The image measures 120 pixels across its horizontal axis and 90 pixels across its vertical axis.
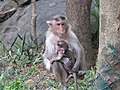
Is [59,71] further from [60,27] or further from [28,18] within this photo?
[28,18]

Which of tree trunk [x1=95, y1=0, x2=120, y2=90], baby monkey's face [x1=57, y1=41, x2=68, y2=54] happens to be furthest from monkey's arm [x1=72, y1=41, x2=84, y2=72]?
tree trunk [x1=95, y1=0, x2=120, y2=90]

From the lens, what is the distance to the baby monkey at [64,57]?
5.38 metres

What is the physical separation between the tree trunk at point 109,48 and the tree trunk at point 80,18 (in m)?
4.80

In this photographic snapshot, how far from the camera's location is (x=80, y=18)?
761cm

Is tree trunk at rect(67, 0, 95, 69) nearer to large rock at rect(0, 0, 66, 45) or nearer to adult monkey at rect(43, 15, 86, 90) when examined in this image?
adult monkey at rect(43, 15, 86, 90)

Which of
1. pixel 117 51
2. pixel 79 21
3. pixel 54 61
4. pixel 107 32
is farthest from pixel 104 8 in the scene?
pixel 79 21

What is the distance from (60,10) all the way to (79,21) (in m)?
3.06

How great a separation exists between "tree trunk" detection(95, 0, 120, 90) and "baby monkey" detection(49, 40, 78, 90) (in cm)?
264

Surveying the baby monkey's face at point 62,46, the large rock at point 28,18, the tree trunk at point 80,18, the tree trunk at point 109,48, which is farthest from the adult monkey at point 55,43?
the large rock at point 28,18

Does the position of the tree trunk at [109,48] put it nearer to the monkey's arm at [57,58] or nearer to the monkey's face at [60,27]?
the monkey's arm at [57,58]

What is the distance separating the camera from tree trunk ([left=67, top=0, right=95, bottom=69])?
7.54 meters

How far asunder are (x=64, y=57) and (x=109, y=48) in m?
2.98

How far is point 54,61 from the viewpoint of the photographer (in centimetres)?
560

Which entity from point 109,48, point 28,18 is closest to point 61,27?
point 109,48
